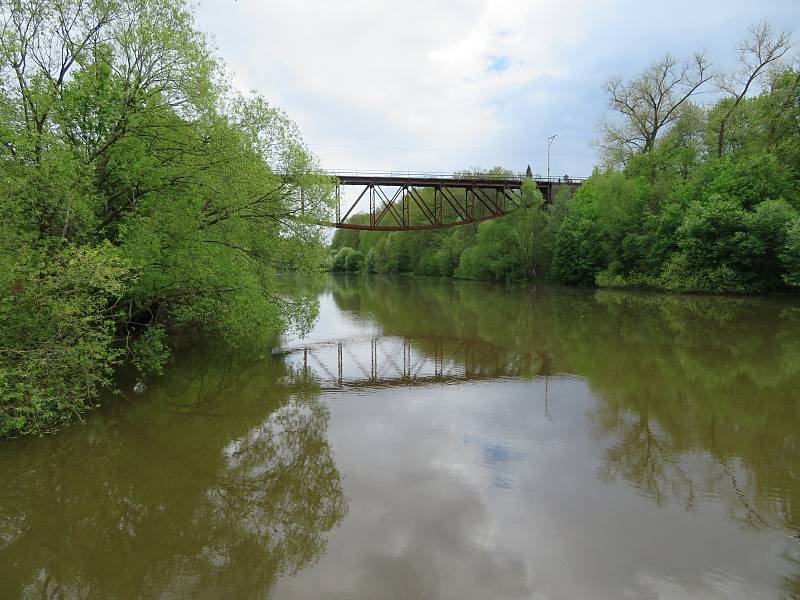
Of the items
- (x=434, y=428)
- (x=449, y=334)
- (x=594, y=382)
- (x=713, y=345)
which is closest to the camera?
(x=434, y=428)

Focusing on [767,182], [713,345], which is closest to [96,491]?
[713,345]

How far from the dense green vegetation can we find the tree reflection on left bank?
114cm

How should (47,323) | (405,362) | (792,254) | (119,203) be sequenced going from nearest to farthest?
(47,323)
(119,203)
(405,362)
(792,254)

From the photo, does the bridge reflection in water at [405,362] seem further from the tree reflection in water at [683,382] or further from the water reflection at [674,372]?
the tree reflection in water at [683,382]

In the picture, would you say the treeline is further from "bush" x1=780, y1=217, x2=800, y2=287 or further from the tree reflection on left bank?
the tree reflection on left bank

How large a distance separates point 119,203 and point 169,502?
30.1ft

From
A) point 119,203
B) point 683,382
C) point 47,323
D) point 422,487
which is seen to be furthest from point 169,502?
point 683,382

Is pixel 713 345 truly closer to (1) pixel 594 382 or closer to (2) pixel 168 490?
(1) pixel 594 382

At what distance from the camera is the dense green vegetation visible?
877 centimetres

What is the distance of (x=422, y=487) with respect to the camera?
25.6ft

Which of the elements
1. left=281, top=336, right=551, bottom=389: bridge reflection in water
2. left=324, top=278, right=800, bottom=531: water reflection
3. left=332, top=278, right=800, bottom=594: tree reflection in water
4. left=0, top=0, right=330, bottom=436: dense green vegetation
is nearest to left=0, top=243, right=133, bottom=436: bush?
left=0, top=0, right=330, bottom=436: dense green vegetation

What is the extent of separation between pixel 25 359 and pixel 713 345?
20757mm

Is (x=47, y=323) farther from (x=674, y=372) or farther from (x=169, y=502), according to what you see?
(x=674, y=372)

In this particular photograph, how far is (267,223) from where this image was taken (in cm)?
1716
